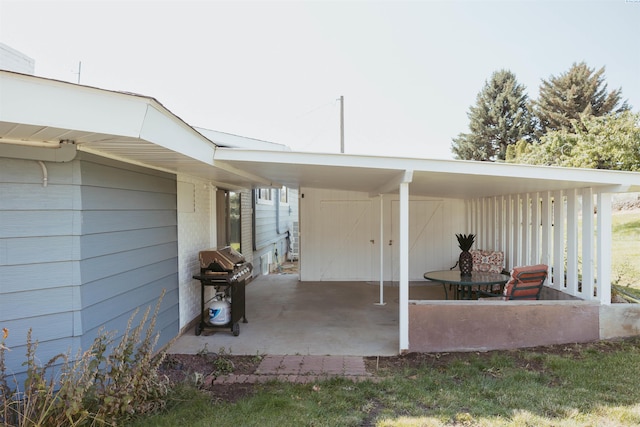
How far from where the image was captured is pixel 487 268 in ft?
24.2

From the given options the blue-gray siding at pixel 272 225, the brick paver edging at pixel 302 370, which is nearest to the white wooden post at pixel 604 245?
the brick paver edging at pixel 302 370

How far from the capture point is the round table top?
604 cm

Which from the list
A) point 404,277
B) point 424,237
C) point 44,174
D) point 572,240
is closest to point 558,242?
point 572,240

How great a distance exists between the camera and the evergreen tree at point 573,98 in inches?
1065

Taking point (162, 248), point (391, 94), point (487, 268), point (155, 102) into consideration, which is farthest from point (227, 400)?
point (391, 94)

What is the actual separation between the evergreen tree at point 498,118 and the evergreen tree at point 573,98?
1.17 meters

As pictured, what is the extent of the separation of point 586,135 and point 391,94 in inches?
585

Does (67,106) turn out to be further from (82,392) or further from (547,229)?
(547,229)

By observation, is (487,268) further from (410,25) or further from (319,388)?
(410,25)

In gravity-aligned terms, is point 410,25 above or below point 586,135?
above

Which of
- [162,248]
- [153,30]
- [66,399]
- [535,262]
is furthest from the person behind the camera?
[153,30]

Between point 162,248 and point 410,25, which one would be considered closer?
point 162,248

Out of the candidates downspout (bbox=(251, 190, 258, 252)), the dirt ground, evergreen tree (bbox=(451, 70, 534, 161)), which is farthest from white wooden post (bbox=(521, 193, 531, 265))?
evergreen tree (bbox=(451, 70, 534, 161))

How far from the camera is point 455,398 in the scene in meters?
3.46
